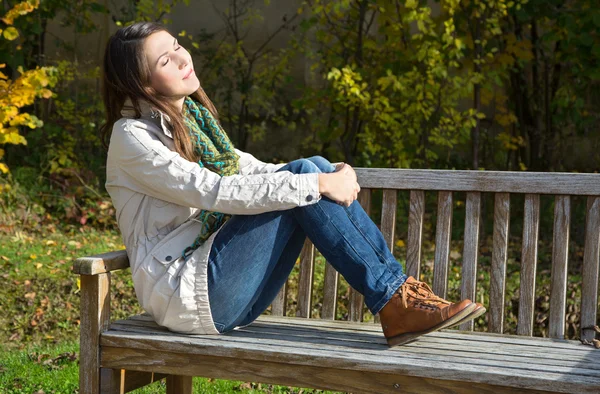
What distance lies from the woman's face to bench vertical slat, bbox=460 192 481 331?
3.63ft

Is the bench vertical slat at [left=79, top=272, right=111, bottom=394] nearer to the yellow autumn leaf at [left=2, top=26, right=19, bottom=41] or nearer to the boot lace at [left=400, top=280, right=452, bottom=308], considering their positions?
the boot lace at [left=400, top=280, right=452, bottom=308]

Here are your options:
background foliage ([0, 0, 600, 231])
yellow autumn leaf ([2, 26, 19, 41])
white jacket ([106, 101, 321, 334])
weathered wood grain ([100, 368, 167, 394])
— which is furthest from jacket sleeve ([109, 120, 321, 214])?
yellow autumn leaf ([2, 26, 19, 41])

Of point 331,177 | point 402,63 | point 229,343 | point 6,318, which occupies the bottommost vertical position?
point 6,318

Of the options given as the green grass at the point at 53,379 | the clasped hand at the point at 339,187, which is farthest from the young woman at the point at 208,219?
the green grass at the point at 53,379

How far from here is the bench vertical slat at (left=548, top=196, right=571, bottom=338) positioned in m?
2.87

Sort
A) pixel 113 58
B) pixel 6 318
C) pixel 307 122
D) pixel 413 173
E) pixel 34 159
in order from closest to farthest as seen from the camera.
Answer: pixel 113 58 → pixel 413 173 → pixel 6 318 → pixel 34 159 → pixel 307 122

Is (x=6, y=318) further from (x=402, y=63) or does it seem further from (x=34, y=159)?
(x=402, y=63)

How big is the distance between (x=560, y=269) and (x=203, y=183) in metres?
1.31

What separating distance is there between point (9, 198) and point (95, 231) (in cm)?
72

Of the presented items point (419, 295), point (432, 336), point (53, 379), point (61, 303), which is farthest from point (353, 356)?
point (61, 303)

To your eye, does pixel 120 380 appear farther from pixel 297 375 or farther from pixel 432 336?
pixel 432 336

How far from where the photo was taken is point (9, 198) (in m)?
6.41

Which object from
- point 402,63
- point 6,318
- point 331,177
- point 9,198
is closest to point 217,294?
point 331,177

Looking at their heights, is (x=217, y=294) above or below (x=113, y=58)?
below
